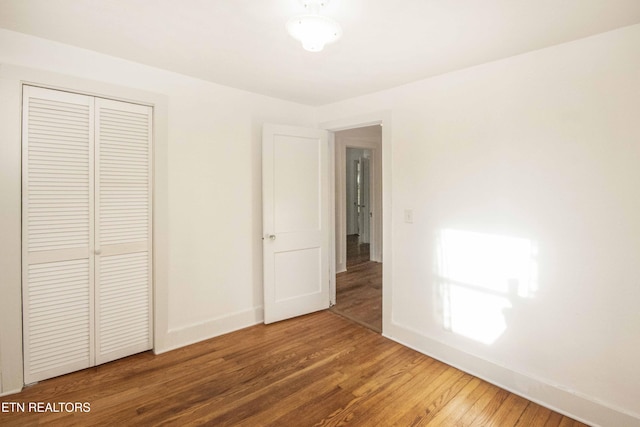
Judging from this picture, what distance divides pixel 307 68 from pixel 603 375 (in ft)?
9.36

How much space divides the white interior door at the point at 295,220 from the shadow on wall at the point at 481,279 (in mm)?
1401

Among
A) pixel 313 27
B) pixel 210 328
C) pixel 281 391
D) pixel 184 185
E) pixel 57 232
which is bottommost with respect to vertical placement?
pixel 281 391

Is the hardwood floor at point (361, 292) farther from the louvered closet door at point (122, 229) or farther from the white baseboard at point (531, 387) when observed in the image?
the louvered closet door at point (122, 229)

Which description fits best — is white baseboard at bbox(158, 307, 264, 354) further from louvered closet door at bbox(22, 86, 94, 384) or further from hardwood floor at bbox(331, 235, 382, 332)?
hardwood floor at bbox(331, 235, 382, 332)

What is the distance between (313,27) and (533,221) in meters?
1.86

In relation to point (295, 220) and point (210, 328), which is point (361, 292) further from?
point (210, 328)

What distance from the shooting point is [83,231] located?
239 centimetres

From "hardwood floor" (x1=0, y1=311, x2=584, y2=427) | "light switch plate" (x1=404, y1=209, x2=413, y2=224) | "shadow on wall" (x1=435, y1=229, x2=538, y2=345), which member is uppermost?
"light switch plate" (x1=404, y1=209, x2=413, y2=224)

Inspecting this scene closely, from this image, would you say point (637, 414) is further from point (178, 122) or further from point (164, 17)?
point (178, 122)

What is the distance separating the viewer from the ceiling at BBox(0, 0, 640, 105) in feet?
5.56

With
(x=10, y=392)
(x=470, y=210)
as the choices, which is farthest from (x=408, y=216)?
(x=10, y=392)

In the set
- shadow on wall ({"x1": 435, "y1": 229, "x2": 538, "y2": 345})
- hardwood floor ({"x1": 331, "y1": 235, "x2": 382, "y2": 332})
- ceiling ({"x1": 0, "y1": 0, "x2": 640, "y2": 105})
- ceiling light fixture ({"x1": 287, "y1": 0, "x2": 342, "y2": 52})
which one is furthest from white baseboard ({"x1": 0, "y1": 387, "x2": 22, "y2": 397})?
shadow on wall ({"x1": 435, "y1": 229, "x2": 538, "y2": 345})

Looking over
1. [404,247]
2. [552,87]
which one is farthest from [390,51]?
[404,247]

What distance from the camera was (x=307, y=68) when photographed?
2.56m
